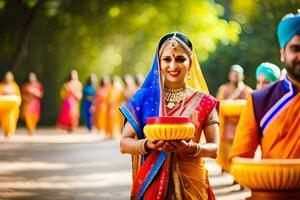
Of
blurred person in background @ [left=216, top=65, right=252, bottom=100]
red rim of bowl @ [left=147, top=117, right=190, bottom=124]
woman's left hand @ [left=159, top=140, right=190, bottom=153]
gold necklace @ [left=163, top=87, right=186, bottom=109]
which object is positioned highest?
blurred person in background @ [left=216, top=65, right=252, bottom=100]

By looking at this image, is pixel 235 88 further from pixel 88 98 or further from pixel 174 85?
pixel 88 98

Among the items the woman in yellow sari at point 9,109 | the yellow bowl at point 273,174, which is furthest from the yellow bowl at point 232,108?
the woman in yellow sari at point 9,109

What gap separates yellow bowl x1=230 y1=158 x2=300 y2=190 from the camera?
3.57 meters

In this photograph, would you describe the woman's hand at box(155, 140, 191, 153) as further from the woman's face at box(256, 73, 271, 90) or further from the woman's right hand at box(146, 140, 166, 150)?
the woman's face at box(256, 73, 271, 90)

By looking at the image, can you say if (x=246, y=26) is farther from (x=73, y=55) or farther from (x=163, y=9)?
(x=73, y=55)

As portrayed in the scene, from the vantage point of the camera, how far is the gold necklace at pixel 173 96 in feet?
17.5

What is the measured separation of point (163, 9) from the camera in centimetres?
3609

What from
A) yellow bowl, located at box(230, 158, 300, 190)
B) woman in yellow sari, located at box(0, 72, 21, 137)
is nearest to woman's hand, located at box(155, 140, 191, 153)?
yellow bowl, located at box(230, 158, 300, 190)

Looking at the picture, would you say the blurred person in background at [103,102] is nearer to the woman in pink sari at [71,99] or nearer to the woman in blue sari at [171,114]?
the woman in pink sari at [71,99]

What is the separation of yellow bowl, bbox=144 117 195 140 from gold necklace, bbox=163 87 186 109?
0.66m

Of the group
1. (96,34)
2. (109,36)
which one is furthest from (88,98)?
(109,36)

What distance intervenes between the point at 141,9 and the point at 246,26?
514cm

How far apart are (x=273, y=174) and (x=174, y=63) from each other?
1.79m

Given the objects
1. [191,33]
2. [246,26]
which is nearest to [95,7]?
[191,33]
